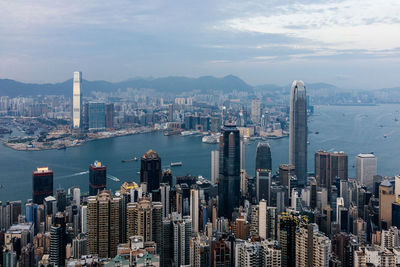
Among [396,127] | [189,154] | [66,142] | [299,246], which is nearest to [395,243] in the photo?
[299,246]

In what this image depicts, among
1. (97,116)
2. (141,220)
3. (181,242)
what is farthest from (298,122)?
(97,116)

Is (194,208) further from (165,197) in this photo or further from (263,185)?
(263,185)

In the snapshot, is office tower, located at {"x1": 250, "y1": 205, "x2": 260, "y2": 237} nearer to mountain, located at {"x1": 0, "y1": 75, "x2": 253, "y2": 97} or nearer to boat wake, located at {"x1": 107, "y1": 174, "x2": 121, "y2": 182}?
boat wake, located at {"x1": 107, "y1": 174, "x2": 121, "y2": 182}

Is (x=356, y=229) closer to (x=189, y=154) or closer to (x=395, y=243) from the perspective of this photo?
(x=395, y=243)

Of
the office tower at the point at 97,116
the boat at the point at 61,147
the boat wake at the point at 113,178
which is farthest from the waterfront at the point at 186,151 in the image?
the office tower at the point at 97,116

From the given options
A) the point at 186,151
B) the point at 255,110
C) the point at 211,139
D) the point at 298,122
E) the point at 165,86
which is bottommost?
the point at 186,151

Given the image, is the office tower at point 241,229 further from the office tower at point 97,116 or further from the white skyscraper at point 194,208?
the office tower at point 97,116
